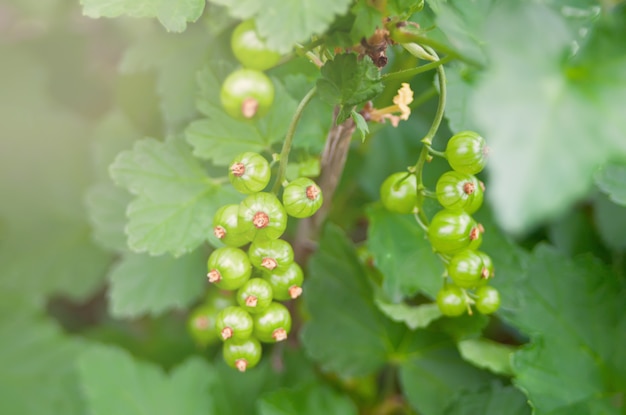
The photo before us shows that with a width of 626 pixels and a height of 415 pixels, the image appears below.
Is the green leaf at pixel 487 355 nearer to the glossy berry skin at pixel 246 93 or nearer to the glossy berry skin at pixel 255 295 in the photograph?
the glossy berry skin at pixel 255 295

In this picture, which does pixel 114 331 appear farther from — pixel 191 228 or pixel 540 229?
pixel 540 229

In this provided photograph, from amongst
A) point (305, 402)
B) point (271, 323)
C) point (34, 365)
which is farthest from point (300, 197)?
point (34, 365)

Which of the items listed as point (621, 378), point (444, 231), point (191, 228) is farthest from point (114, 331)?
point (621, 378)

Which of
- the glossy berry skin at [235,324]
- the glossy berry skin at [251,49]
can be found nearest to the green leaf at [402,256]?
the glossy berry skin at [235,324]

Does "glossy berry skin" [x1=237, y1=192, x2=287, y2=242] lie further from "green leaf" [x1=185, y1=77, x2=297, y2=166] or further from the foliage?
"green leaf" [x1=185, y1=77, x2=297, y2=166]

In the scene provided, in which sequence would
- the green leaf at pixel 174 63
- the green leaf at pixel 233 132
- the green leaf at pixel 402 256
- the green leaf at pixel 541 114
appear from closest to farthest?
the green leaf at pixel 541 114, the green leaf at pixel 233 132, the green leaf at pixel 402 256, the green leaf at pixel 174 63

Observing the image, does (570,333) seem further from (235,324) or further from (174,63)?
(174,63)
